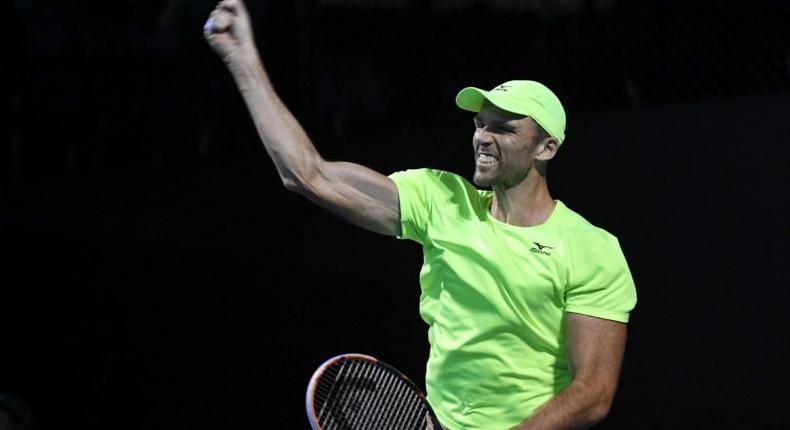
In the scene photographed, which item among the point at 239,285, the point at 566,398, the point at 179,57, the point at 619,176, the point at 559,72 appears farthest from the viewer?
the point at 179,57

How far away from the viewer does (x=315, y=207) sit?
4.56 metres

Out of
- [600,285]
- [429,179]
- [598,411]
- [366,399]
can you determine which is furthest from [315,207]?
[598,411]

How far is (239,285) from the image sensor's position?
4.68 metres

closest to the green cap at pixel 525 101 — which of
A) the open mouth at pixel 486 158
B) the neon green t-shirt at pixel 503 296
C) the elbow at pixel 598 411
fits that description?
the open mouth at pixel 486 158

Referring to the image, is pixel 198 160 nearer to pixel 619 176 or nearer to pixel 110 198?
pixel 110 198

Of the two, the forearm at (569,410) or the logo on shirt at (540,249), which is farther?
the logo on shirt at (540,249)

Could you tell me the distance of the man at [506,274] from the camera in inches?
101

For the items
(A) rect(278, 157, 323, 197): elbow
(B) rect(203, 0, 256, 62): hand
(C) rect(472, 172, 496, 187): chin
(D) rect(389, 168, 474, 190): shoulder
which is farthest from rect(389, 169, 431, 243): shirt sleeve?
(B) rect(203, 0, 256, 62): hand

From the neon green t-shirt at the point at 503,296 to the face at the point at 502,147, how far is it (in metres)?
0.09

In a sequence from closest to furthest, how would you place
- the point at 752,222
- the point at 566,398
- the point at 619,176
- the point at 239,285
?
1. the point at 566,398
2. the point at 752,222
3. the point at 619,176
4. the point at 239,285

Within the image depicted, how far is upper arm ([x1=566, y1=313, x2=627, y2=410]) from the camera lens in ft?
8.18

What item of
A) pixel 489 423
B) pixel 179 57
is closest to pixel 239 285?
pixel 179 57

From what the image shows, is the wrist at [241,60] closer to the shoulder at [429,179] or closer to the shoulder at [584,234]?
the shoulder at [429,179]

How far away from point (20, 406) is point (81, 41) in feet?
9.61
